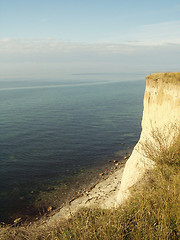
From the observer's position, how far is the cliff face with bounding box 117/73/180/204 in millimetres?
14445

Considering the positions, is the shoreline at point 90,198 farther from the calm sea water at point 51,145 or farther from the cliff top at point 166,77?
the cliff top at point 166,77

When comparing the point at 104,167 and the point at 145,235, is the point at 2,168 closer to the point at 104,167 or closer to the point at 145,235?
the point at 104,167

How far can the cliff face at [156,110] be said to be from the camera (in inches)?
569

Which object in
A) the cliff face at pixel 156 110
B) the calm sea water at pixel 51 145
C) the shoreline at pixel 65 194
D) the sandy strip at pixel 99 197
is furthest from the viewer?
the calm sea water at pixel 51 145

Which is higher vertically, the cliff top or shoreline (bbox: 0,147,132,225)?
the cliff top

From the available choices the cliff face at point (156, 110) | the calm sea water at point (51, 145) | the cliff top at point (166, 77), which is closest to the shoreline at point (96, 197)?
the cliff face at point (156, 110)

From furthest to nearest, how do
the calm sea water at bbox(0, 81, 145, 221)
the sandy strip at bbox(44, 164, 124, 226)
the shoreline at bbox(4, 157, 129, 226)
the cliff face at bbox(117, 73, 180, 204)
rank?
the calm sea water at bbox(0, 81, 145, 221) → the sandy strip at bbox(44, 164, 124, 226) → the shoreline at bbox(4, 157, 129, 226) → the cliff face at bbox(117, 73, 180, 204)

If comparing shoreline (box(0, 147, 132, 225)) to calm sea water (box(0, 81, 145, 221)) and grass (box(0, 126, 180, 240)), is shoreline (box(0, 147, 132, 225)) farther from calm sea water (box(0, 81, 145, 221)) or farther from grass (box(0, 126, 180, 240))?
grass (box(0, 126, 180, 240))

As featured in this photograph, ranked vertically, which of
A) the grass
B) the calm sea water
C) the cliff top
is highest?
the cliff top

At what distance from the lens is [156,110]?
53.5ft

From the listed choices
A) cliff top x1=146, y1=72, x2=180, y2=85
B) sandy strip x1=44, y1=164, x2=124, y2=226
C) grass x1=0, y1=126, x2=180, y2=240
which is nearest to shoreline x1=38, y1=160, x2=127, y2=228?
sandy strip x1=44, y1=164, x2=124, y2=226

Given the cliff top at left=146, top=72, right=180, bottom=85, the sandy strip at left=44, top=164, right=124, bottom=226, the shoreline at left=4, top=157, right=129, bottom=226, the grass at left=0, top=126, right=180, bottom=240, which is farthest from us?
the sandy strip at left=44, top=164, right=124, bottom=226

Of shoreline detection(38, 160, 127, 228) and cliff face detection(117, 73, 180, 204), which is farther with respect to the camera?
shoreline detection(38, 160, 127, 228)

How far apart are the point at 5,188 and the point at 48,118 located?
105 feet
